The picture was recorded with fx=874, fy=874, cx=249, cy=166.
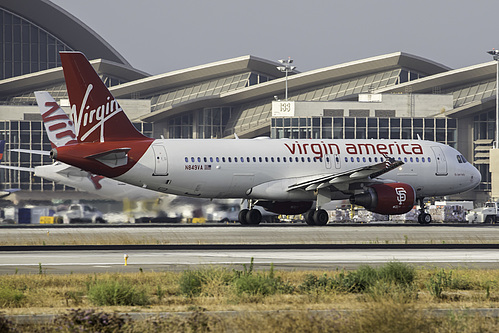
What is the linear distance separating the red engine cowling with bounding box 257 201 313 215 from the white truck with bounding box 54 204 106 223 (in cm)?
907

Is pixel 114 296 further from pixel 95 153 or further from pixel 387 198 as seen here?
pixel 387 198

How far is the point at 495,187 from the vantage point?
85125 mm

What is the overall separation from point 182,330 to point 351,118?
81.7 metres

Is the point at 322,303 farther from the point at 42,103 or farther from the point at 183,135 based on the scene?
the point at 183,135

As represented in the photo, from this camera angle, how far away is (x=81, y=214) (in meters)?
48.2

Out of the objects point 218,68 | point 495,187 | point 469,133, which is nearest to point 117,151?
point 495,187

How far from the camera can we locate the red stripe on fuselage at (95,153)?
42719 millimetres

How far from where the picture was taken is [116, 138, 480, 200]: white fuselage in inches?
1767

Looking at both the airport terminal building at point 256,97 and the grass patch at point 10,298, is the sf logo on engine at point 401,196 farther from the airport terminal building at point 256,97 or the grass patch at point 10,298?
the airport terminal building at point 256,97

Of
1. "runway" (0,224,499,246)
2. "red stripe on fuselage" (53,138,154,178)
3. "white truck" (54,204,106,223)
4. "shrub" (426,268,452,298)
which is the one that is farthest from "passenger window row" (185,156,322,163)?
"shrub" (426,268,452,298)

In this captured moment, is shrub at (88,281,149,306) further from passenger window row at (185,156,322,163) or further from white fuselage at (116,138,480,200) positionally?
passenger window row at (185,156,322,163)

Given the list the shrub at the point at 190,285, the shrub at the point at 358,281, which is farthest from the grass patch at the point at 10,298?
the shrub at the point at 358,281

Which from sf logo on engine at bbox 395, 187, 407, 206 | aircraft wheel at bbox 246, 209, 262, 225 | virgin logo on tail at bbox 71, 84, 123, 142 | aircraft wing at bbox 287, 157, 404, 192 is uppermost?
virgin logo on tail at bbox 71, 84, 123, 142

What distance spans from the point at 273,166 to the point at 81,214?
10.9 meters
